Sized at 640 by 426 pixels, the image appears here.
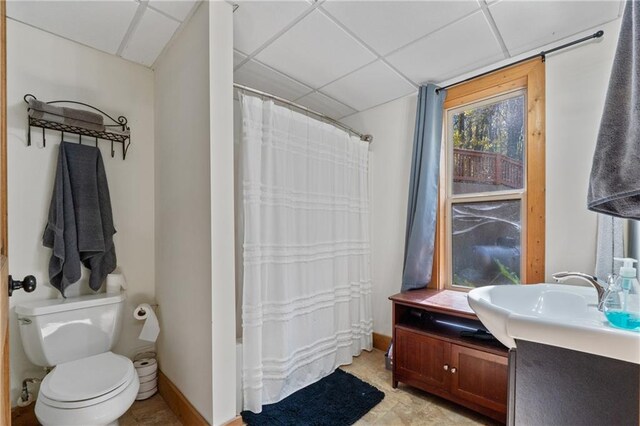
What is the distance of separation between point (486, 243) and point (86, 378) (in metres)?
2.55

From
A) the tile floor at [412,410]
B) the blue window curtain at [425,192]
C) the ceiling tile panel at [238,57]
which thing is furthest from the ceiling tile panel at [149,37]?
the tile floor at [412,410]

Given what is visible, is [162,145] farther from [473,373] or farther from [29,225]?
[473,373]

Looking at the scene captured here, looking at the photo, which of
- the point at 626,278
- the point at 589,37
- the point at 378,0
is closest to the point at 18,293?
the point at 378,0

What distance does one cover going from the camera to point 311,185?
6.84 feet

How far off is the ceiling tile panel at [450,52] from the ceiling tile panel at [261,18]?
736 millimetres

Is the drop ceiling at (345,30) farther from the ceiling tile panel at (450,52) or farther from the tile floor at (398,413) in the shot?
the tile floor at (398,413)

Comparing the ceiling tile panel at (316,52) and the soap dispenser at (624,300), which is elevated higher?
the ceiling tile panel at (316,52)

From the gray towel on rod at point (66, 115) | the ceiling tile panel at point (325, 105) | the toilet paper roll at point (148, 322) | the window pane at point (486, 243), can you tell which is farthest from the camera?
the ceiling tile panel at point (325, 105)

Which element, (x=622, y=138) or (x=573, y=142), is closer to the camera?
(x=622, y=138)

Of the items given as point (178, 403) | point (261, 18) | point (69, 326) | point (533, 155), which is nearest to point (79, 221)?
point (69, 326)

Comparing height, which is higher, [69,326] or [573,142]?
[573,142]

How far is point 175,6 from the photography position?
4.77 ft

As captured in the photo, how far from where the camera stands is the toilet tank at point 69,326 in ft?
4.73

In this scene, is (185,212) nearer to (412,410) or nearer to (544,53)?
(412,410)
